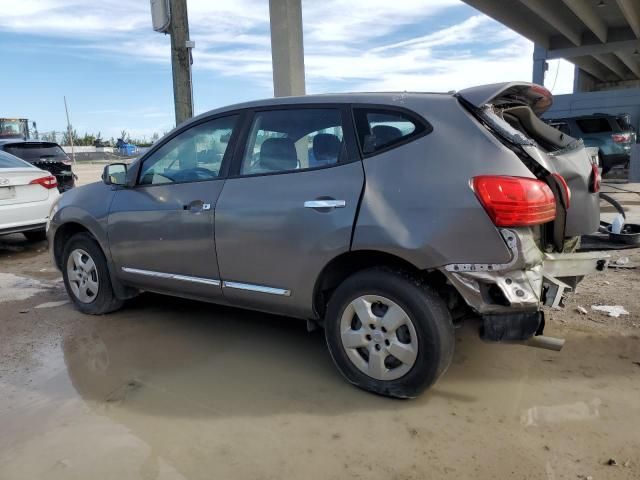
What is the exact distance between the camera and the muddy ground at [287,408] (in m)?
2.55

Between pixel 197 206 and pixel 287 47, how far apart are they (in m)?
8.27

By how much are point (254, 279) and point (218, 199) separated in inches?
23.6

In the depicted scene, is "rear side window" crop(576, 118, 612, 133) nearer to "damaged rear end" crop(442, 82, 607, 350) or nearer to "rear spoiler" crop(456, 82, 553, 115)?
"rear spoiler" crop(456, 82, 553, 115)

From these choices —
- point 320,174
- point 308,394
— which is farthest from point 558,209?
point 308,394

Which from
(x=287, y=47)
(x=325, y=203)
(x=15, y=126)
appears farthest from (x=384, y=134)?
(x=15, y=126)

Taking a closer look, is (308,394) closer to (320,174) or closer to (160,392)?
(160,392)

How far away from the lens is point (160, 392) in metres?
3.29

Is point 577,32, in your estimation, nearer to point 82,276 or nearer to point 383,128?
point 383,128

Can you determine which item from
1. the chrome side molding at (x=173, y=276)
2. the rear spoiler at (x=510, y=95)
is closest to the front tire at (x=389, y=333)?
the chrome side molding at (x=173, y=276)

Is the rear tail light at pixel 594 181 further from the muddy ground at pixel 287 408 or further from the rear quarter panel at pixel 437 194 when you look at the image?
the muddy ground at pixel 287 408

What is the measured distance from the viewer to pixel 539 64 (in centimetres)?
2858

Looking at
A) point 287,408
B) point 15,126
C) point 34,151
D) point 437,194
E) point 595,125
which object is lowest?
point 287,408

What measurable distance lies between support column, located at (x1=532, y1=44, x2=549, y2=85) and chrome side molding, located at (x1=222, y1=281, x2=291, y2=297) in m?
28.9

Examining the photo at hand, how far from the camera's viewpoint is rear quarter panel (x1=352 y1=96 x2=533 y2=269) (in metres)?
2.76
